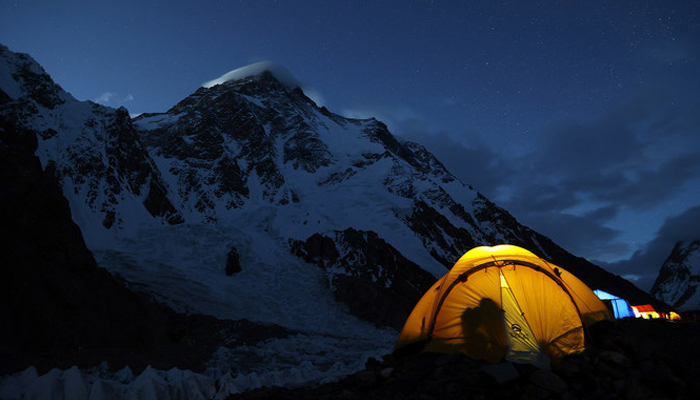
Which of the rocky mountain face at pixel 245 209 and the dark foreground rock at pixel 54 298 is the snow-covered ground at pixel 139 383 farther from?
the rocky mountain face at pixel 245 209

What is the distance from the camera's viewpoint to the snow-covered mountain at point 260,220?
2597 centimetres

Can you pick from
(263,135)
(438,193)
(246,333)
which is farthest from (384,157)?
(246,333)

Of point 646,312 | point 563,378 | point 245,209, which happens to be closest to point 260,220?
point 245,209

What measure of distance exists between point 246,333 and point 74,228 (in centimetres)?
854

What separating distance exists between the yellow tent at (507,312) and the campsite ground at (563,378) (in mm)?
315

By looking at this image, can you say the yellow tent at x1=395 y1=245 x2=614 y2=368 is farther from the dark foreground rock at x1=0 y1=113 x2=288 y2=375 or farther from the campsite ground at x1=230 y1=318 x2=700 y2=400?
the dark foreground rock at x1=0 y1=113 x2=288 y2=375

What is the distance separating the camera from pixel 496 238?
71438 millimetres

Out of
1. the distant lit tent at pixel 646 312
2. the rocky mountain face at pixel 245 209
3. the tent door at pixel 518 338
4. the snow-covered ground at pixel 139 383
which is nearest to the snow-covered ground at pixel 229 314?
the snow-covered ground at pixel 139 383

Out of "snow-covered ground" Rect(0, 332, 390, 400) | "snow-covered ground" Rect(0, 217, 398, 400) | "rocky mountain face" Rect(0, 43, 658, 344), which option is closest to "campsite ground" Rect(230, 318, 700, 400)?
"snow-covered ground" Rect(0, 332, 390, 400)

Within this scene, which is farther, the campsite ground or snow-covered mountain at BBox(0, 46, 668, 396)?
snow-covered mountain at BBox(0, 46, 668, 396)

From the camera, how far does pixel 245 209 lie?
2057 inches

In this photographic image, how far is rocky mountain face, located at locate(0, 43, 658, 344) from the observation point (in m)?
31.0

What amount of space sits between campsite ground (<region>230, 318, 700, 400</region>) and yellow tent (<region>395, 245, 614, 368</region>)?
0.32 m

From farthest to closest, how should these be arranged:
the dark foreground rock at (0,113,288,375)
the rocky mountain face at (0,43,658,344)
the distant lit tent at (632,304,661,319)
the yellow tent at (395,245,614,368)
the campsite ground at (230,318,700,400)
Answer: the rocky mountain face at (0,43,658,344) < the distant lit tent at (632,304,661,319) < the dark foreground rock at (0,113,288,375) < the yellow tent at (395,245,614,368) < the campsite ground at (230,318,700,400)
